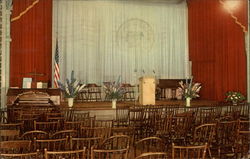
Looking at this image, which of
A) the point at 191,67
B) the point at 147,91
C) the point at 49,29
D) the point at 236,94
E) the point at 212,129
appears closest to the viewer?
the point at 212,129

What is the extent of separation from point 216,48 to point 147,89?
4.30 metres

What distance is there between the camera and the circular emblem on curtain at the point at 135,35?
1452 cm

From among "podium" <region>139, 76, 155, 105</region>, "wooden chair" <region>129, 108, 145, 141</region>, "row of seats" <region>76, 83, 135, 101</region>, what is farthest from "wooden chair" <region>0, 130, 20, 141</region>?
"row of seats" <region>76, 83, 135, 101</region>

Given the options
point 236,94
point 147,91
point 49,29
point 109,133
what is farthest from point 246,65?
point 49,29

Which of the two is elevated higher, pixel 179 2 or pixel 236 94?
pixel 179 2

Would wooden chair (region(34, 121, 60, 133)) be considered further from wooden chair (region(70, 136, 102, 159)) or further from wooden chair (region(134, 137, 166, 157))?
wooden chair (region(134, 137, 166, 157))

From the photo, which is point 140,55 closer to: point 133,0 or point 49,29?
point 133,0

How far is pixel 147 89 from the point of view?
908cm

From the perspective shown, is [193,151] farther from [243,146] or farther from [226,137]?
[226,137]

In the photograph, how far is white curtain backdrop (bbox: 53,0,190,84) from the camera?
13.8 m

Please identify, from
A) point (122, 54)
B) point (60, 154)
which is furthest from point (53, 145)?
point (122, 54)

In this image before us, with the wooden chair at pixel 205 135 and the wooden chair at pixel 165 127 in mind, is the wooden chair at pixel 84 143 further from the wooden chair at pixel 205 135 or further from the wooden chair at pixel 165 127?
the wooden chair at pixel 165 127

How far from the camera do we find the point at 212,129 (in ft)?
16.1

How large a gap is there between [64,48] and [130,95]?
11.4 ft
